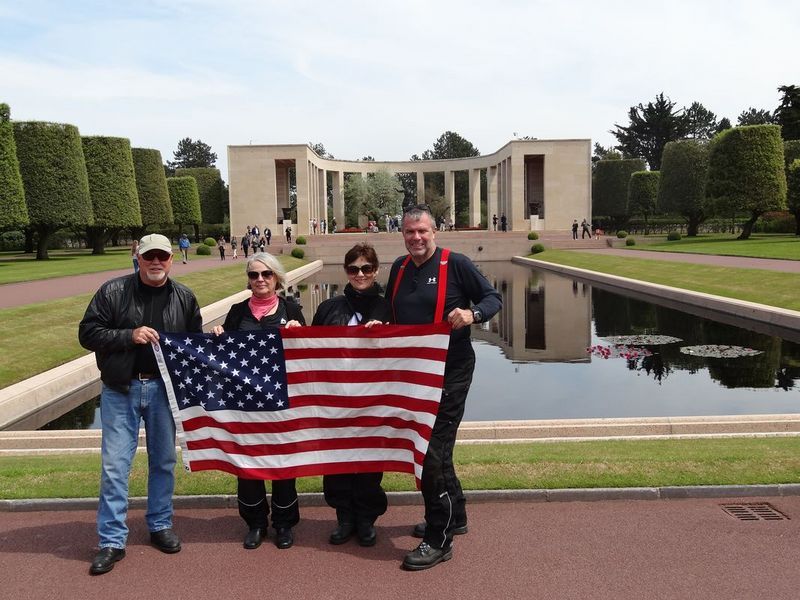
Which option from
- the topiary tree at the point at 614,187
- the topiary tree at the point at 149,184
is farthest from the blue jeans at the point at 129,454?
the topiary tree at the point at 614,187

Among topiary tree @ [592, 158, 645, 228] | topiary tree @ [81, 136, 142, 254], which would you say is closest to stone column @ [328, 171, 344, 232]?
topiary tree @ [592, 158, 645, 228]

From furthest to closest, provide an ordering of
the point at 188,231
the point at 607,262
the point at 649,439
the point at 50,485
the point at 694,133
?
the point at 694,133 < the point at 188,231 < the point at 607,262 < the point at 649,439 < the point at 50,485

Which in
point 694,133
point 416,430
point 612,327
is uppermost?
point 694,133

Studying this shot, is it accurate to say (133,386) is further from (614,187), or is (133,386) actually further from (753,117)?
(753,117)

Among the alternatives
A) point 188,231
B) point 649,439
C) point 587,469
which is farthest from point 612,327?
point 188,231

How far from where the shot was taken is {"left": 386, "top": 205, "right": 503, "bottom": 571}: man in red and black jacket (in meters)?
3.99

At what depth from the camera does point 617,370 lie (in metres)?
10.6

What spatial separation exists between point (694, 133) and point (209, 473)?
99.7 metres

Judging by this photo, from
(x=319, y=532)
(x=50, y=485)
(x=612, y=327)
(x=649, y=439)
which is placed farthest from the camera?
(x=612, y=327)

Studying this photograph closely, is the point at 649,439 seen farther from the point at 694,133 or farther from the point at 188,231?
the point at 694,133

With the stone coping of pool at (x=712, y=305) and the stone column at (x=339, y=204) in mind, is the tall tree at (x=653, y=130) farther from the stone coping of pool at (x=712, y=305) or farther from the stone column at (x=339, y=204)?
the stone coping of pool at (x=712, y=305)

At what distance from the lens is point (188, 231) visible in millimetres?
67062

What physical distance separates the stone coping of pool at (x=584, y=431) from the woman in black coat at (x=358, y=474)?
207 centimetres

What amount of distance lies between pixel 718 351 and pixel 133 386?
10.1 meters
